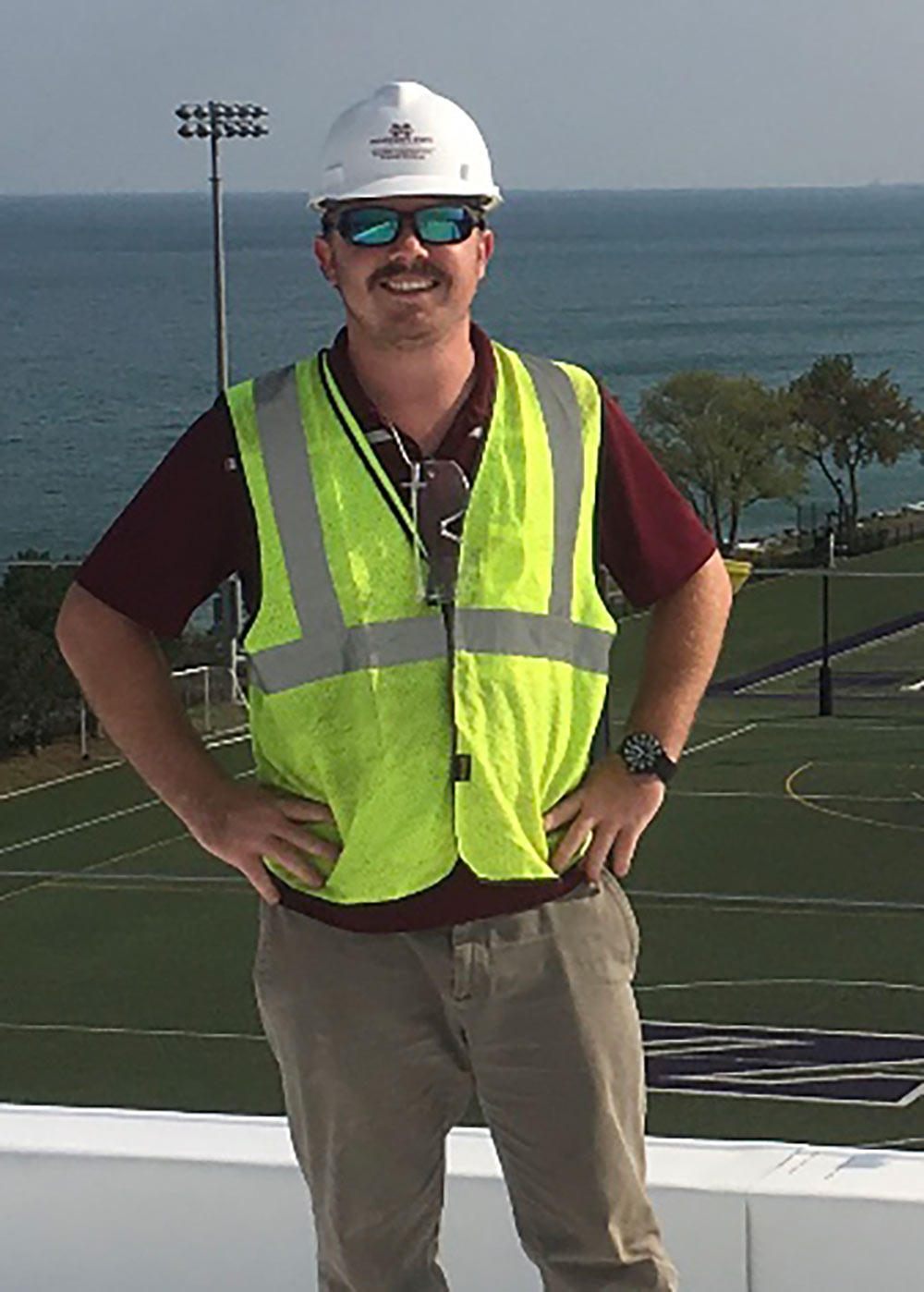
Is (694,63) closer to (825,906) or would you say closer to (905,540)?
(905,540)

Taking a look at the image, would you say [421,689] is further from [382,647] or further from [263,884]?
[263,884]

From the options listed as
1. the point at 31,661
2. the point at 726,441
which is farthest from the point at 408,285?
the point at 726,441

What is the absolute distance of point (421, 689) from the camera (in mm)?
1688

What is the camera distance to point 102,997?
21.6m

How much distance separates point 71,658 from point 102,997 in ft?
66.1

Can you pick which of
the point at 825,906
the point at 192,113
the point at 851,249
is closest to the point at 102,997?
the point at 192,113

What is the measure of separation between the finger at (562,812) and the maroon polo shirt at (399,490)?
3 centimetres

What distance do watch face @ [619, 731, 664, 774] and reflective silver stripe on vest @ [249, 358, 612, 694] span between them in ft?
0.23

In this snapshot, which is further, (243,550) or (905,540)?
(905,540)

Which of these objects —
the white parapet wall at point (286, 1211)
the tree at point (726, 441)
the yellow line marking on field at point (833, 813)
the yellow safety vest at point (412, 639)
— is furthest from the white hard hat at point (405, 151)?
the yellow line marking on field at point (833, 813)

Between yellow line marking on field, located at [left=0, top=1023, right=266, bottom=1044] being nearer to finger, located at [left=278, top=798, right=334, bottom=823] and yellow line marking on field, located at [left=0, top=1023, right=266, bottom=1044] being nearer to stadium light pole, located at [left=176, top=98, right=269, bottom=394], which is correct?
stadium light pole, located at [left=176, top=98, right=269, bottom=394]

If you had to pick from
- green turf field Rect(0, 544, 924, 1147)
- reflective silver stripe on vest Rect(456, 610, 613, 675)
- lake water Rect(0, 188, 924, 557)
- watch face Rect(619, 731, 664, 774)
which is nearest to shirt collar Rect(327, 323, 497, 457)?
reflective silver stripe on vest Rect(456, 610, 613, 675)

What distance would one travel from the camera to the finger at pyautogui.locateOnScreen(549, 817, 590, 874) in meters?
1.71

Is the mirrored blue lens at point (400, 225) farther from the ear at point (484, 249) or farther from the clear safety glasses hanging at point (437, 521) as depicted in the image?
the clear safety glasses hanging at point (437, 521)
